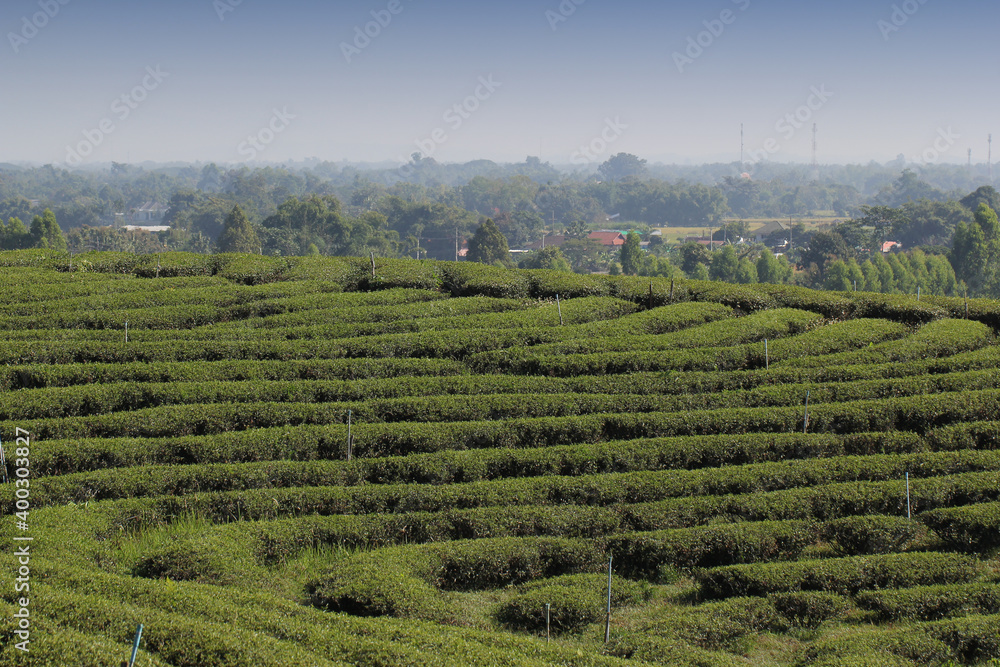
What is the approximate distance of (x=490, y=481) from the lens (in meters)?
15.5

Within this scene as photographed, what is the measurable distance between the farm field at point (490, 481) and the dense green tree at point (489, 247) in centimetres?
5181

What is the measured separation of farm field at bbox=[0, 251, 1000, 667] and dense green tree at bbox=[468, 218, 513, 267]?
5181cm

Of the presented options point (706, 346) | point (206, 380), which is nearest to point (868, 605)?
point (706, 346)

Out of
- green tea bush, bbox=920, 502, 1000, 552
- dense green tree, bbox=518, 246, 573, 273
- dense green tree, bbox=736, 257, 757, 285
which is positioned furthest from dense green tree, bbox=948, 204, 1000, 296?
green tea bush, bbox=920, 502, 1000, 552

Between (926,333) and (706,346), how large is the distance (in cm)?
717

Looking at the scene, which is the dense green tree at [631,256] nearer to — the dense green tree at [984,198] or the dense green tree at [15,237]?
the dense green tree at [15,237]

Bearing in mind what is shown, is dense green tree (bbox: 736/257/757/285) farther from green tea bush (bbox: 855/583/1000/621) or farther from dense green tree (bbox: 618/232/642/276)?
green tea bush (bbox: 855/583/1000/621)

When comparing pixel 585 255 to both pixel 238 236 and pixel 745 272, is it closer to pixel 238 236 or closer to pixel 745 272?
pixel 745 272

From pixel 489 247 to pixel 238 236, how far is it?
27.1m

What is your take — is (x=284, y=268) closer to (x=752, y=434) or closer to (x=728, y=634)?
(x=752, y=434)

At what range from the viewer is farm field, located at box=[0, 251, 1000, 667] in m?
10.4

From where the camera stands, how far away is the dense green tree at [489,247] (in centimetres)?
7738

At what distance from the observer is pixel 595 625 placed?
1169 centimetres

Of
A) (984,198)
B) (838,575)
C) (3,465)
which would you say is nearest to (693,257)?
(838,575)
